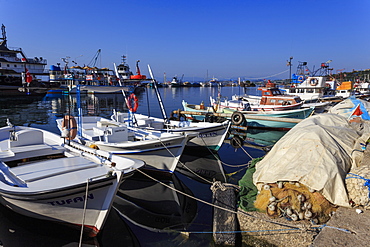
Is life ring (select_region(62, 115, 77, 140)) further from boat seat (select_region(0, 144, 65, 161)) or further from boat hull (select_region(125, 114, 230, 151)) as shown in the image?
boat hull (select_region(125, 114, 230, 151))

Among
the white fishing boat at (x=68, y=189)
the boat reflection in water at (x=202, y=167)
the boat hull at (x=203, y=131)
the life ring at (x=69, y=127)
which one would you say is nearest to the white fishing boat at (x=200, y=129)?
the boat hull at (x=203, y=131)

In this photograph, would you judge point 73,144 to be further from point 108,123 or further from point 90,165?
point 108,123

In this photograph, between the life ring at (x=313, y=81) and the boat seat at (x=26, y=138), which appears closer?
the boat seat at (x=26, y=138)

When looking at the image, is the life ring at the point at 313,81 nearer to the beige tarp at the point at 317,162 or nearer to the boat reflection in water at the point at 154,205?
the beige tarp at the point at 317,162

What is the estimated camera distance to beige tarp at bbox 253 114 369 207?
6629mm

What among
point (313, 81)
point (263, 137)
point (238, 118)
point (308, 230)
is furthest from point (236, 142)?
point (313, 81)

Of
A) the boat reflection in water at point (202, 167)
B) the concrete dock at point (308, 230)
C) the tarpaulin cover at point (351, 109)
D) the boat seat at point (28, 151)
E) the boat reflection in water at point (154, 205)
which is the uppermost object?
the tarpaulin cover at point (351, 109)

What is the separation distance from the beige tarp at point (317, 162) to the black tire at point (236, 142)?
9.10 metres

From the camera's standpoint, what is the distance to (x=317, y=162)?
7113mm

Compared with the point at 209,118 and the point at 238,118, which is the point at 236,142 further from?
the point at 209,118

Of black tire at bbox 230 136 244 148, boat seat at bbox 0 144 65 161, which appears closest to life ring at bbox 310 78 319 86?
black tire at bbox 230 136 244 148

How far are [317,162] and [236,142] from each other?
1174 cm

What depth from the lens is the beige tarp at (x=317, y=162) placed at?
6.63 metres

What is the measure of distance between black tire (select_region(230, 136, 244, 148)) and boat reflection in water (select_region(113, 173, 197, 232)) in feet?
24.5
